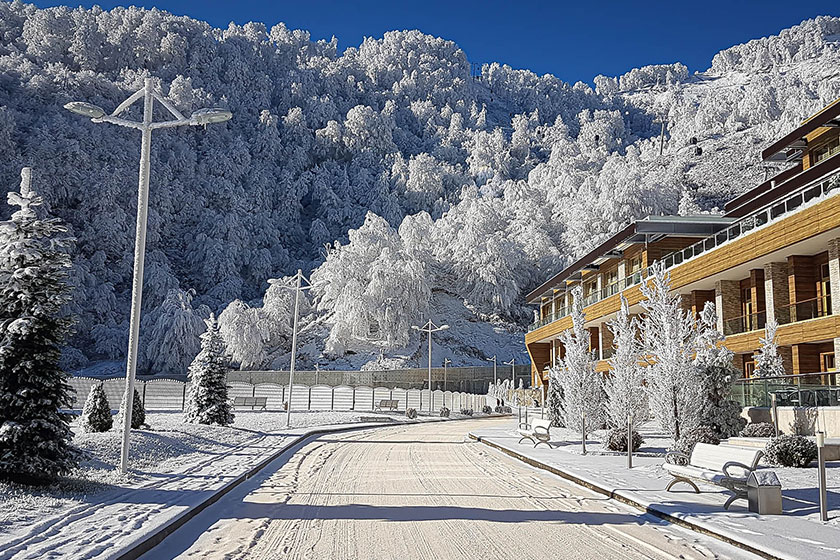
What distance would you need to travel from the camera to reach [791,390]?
771 inches

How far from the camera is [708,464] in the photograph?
36.8ft

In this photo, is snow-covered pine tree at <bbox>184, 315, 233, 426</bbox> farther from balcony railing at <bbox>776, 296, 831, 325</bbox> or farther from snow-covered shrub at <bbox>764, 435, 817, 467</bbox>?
balcony railing at <bbox>776, 296, 831, 325</bbox>

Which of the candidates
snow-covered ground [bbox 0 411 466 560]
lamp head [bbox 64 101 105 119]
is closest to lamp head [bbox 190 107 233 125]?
lamp head [bbox 64 101 105 119]

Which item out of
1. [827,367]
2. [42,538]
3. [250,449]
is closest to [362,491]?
[42,538]

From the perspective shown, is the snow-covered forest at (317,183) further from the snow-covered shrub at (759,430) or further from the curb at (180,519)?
the curb at (180,519)

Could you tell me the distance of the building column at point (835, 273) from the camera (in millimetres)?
23328

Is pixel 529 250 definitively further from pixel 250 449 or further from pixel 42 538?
pixel 42 538

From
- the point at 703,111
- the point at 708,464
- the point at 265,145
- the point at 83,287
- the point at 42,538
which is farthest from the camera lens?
the point at 703,111

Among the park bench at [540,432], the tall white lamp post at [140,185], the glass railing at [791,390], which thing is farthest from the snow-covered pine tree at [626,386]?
the tall white lamp post at [140,185]

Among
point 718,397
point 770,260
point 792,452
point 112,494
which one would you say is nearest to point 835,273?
point 770,260

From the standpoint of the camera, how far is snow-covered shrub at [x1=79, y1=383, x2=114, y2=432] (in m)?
19.9

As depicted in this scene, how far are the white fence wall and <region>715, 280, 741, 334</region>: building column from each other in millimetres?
26242

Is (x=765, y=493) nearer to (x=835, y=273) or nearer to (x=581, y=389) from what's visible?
(x=581, y=389)

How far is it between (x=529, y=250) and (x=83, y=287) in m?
55.7
